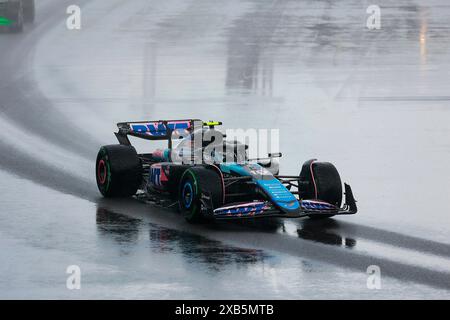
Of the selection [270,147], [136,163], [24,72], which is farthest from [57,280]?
[24,72]

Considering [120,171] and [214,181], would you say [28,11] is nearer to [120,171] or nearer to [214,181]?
[120,171]

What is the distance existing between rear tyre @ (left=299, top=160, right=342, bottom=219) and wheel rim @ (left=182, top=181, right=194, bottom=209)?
1.92 meters

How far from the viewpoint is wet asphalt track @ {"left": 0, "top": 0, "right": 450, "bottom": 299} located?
15.6 metres

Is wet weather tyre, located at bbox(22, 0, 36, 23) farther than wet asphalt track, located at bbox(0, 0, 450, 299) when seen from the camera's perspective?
Yes

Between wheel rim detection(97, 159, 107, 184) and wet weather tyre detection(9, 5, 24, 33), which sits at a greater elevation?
wet weather tyre detection(9, 5, 24, 33)

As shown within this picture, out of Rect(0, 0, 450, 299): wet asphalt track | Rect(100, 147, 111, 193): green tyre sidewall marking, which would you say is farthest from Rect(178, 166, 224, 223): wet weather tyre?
Rect(100, 147, 111, 193): green tyre sidewall marking

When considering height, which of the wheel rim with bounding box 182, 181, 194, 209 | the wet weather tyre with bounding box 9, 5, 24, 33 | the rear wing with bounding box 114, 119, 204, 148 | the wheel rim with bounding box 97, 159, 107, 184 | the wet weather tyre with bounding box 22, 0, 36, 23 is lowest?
the wheel rim with bounding box 182, 181, 194, 209

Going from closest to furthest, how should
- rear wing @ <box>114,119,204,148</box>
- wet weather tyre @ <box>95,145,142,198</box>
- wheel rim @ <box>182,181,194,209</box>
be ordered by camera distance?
wheel rim @ <box>182,181,194,209</box>
wet weather tyre @ <box>95,145,142,198</box>
rear wing @ <box>114,119,204,148</box>

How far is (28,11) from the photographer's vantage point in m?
44.8

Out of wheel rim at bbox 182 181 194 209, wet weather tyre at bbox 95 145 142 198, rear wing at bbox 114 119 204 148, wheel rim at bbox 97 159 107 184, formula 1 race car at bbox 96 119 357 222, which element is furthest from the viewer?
rear wing at bbox 114 119 204 148

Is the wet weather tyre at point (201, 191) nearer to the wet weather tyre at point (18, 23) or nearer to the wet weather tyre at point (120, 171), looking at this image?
the wet weather tyre at point (120, 171)

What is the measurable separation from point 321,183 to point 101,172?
172 inches

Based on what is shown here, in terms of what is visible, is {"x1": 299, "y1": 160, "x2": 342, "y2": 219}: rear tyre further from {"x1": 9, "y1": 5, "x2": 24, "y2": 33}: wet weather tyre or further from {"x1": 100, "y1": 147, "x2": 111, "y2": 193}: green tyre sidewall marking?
{"x1": 9, "y1": 5, "x2": 24, "y2": 33}: wet weather tyre

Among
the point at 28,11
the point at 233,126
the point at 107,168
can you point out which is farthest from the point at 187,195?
the point at 28,11
